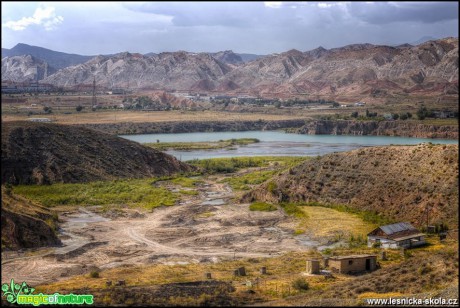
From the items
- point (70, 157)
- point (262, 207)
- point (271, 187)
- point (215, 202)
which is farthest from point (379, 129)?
point (262, 207)

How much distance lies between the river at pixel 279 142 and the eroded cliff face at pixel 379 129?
2.30 meters

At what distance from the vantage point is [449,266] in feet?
84.1

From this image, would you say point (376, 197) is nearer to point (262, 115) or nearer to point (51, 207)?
point (51, 207)

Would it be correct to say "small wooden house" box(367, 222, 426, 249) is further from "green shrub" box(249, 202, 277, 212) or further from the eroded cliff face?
the eroded cliff face

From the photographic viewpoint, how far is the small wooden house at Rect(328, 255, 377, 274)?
29.2 metres

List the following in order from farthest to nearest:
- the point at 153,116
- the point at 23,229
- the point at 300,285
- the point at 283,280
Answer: the point at 153,116
the point at 23,229
the point at 283,280
the point at 300,285

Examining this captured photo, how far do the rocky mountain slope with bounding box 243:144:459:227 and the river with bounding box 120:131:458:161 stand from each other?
3200 cm

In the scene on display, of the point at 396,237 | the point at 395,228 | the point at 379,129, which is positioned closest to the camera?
the point at 396,237

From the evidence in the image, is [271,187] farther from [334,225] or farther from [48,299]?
[48,299]

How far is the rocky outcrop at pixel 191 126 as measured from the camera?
11412 cm

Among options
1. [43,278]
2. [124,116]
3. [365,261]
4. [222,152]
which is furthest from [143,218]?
[124,116]

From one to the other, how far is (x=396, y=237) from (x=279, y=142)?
69549 mm

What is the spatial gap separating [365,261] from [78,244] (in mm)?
16451

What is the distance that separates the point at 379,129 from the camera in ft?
367
